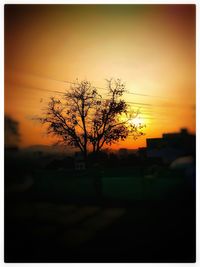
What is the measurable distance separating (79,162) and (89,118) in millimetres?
536

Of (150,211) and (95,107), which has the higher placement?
(95,107)

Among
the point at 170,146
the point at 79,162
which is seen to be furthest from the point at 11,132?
the point at 170,146

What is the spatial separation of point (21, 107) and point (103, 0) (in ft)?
4.70

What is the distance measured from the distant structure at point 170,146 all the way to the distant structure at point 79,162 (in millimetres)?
654

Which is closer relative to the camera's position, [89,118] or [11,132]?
[11,132]

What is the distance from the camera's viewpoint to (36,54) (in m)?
3.04

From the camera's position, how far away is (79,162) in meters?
3.19

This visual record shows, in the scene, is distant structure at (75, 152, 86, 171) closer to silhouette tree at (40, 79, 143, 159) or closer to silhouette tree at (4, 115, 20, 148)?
silhouette tree at (40, 79, 143, 159)

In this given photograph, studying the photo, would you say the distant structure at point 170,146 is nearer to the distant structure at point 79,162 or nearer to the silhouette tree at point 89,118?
the silhouette tree at point 89,118

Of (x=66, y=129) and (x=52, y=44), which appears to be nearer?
(x=52, y=44)

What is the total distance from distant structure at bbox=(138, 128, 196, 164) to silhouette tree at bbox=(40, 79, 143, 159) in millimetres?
202

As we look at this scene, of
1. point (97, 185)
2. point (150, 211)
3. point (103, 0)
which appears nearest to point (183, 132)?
point (150, 211)

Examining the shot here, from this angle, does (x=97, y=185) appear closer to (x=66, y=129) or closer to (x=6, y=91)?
(x=66, y=129)

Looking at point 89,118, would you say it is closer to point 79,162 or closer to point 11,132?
point 79,162
